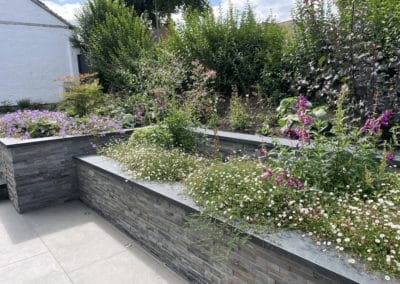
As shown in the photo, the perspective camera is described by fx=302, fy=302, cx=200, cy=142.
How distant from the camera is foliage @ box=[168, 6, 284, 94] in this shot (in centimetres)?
503

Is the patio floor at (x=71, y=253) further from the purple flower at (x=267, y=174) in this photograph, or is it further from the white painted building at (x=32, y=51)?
the white painted building at (x=32, y=51)

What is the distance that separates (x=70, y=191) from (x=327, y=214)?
3.29 meters

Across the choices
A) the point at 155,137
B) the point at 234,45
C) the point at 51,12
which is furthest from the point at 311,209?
the point at 51,12

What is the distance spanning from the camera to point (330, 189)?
6.51 feet

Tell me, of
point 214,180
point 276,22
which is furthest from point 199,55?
point 214,180

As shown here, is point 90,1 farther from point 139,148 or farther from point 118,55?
point 139,148

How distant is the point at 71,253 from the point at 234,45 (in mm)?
4013

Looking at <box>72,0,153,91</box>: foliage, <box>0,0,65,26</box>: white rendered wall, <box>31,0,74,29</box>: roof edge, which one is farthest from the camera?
<box>31,0,74,29</box>: roof edge

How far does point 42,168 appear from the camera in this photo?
3.70 m

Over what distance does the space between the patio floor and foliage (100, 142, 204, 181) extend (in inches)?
26.4

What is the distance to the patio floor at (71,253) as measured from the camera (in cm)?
235

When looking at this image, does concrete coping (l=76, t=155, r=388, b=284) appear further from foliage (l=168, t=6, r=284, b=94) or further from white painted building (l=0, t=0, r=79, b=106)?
white painted building (l=0, t=0, r=79, b=106)

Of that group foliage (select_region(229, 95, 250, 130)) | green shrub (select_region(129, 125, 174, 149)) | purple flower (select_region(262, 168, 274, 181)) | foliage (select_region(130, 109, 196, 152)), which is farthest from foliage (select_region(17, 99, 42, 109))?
purple flower (select_region(262, 168, 274, 181))

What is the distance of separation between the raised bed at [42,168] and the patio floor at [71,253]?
29cm
